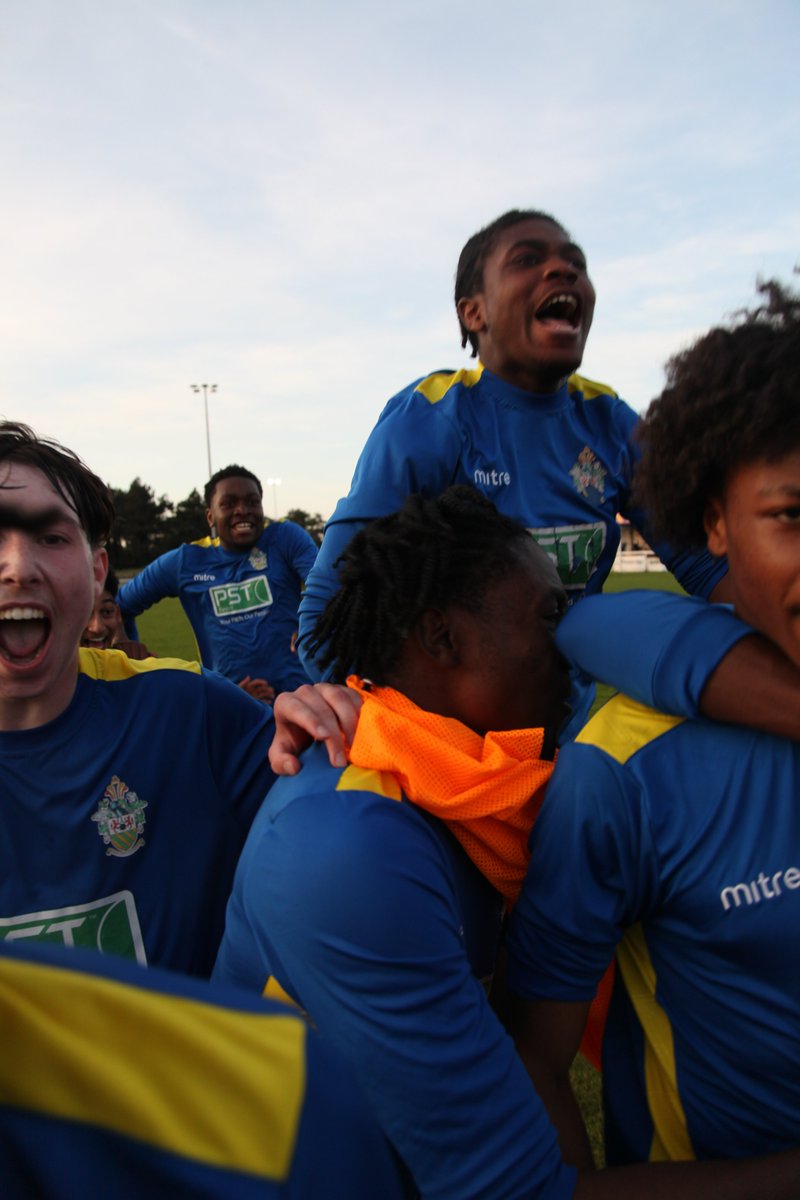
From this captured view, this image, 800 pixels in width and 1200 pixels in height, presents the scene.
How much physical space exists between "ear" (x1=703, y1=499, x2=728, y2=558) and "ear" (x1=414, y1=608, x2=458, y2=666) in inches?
20.5

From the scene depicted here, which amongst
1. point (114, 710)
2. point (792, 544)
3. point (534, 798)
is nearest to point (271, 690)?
point (114, 710)

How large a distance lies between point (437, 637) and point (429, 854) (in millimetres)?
475

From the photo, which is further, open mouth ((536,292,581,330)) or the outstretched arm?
open mouth ((536,292,581,330))

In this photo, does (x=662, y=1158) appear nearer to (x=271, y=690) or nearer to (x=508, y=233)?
(x=508, y=233)

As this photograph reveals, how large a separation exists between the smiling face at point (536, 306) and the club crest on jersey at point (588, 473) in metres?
0.25

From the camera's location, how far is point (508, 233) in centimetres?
274

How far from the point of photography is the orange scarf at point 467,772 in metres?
1.47

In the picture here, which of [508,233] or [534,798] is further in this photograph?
[508,233]

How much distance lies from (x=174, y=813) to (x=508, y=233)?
2.01 m

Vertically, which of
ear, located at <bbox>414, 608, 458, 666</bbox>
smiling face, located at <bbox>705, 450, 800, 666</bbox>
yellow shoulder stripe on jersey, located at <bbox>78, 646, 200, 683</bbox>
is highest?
smiling face, located at <bbox>705, 450, 800, 666</bbox>

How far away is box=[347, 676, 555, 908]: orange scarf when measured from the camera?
147 centimetres

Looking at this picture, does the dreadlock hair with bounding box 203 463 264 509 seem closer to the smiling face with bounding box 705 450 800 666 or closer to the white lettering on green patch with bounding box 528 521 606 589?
the white lettering on green patch with bounding box 528 521 606 589

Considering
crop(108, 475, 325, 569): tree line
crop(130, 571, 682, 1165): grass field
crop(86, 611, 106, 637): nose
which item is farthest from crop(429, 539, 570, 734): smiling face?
crop(108, 475, 325, 569): tree line

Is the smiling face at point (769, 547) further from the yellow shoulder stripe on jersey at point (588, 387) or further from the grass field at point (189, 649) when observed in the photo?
the grass field at point (189, 649)
